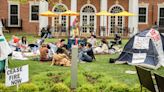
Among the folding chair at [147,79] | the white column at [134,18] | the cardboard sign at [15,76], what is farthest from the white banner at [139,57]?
the white column at [134,18]

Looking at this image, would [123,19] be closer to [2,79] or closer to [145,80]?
[2,79]

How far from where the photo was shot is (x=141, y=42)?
18.0 metres

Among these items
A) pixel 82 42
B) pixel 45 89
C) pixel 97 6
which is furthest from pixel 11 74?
pixel 97 6

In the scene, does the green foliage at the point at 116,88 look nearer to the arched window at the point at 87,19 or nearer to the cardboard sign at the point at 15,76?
the cardboard sign at the point at 15,76

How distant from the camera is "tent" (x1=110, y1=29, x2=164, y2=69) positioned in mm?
17375

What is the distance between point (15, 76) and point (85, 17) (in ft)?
104

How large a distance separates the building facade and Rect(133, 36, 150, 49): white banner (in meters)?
22.5

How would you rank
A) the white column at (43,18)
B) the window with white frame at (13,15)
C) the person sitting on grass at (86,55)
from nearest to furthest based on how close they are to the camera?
1. the person sitting on grass at (86,55)
2. the white column at (43,18)
3. the window with white frame at (13,15)

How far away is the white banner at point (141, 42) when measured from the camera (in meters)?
17.7

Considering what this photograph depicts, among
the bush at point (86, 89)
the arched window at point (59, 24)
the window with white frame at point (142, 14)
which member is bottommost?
the bush at point (86, 89)

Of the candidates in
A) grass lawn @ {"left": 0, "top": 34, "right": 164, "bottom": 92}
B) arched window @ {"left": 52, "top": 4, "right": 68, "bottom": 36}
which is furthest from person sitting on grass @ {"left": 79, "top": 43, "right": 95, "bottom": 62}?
arched window @ {"left": 52, "top": 4, "right": 68, "bottom": 36}

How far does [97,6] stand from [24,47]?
1967 centimetres

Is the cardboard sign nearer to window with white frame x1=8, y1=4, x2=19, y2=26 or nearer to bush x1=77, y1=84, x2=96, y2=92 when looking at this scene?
bush x1=77, y1=84, x2=96, y2=92

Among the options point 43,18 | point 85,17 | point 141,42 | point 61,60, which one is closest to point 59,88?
point 61,60
